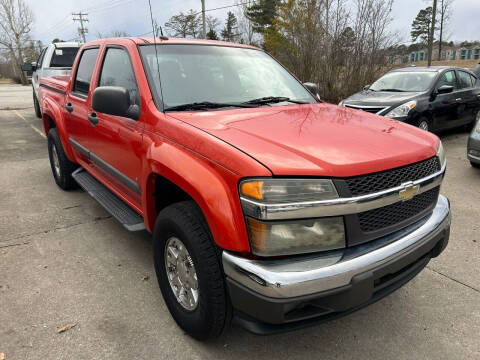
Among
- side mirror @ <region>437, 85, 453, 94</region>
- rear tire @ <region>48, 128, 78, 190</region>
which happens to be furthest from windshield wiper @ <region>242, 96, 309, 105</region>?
side mirror @ <region>437, 85, 453, 94</region>

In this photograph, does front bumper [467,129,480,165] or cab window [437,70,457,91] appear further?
cab window [437,70,457,91]

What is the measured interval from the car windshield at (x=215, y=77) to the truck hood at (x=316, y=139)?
27cm

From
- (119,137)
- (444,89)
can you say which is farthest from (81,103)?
(444,89)

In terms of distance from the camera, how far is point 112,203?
3490 mm

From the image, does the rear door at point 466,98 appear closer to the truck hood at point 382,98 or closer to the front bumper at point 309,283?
the truck hood at point 382,98

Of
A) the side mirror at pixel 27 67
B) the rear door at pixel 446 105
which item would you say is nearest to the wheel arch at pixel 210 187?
the rear door at pixel 446 105

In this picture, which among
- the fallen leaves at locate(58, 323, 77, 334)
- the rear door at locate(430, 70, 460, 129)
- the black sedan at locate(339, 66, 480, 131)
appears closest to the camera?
the fallen leaves at locate(58, 323, 77, 334)

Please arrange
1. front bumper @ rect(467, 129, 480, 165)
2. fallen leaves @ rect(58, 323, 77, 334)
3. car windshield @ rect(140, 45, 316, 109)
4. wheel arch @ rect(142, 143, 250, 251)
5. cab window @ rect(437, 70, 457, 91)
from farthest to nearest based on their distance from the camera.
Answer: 1. cab window @ rect(437, 70, 457, 91)
2. front bumper @ rect(467, 129, 480, 165)
3. car windshield @ rect(140, 45, 316, 109)
4. fallen leaves @ rect(58, 323, 77, 334)
5. wheel arch @ rect(142, 143, 250, 251)

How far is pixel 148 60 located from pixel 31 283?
1952 millimetres

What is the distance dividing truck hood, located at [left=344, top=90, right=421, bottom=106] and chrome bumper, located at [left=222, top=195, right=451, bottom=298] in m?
5.81

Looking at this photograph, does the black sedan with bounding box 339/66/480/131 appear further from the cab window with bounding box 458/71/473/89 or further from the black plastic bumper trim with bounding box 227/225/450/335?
the black plastic bumper trim with bounding box 227/225/450/335

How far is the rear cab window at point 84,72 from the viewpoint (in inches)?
151

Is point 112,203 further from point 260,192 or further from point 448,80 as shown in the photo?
point 448,80

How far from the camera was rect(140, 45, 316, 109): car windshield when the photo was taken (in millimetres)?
2803
